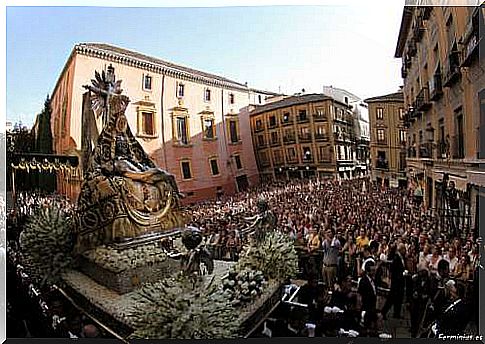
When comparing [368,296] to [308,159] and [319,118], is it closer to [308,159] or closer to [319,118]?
[308,159]

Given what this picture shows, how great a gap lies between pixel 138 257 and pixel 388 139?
1.92 metres

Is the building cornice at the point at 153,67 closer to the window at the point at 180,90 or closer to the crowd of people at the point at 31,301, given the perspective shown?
the window at the point at 180,90

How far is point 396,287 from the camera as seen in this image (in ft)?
14.4

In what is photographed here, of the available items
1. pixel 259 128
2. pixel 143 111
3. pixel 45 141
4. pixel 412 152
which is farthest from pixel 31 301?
pixel 412 152

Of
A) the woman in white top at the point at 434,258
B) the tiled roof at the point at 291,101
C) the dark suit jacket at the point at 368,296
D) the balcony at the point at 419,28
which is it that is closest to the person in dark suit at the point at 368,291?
the dark suit jacket at the point at 368,296

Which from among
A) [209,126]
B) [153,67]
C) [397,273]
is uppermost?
[153,67]

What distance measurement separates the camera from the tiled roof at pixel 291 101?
4.58 m

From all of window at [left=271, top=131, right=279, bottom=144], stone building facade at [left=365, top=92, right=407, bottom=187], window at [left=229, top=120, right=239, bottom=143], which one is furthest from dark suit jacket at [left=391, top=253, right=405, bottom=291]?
window at [left=229, top=120, right=239, bottom=143]

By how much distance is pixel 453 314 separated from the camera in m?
4.36

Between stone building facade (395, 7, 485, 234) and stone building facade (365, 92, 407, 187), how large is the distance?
2.2 inches

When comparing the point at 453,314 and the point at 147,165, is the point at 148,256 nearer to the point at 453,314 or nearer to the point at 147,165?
the point at 147,165

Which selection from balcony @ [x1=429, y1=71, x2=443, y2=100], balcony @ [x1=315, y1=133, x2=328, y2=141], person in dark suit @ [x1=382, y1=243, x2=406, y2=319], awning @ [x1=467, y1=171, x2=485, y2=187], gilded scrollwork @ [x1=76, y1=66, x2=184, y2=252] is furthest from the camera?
balcony @ [x1=315, y1=133, x2=328, y2=141]

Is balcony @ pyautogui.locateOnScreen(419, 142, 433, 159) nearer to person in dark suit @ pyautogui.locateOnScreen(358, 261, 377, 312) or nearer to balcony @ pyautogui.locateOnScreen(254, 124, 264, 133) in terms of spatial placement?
person in dark suit @ pyautogui.locateOnScreen(358, 261, 377, 312)

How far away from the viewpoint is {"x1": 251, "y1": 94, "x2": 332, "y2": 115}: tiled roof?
15.0 feet
